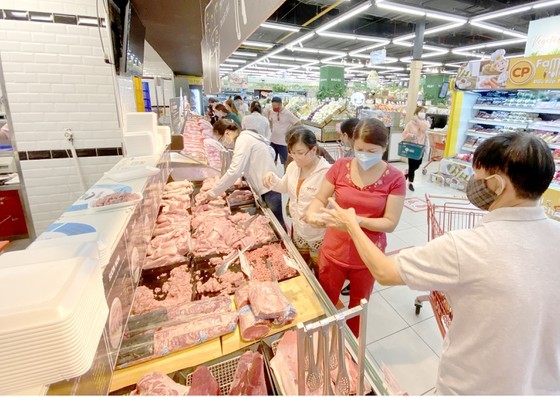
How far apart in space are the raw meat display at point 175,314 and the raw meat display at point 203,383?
0.31 metres

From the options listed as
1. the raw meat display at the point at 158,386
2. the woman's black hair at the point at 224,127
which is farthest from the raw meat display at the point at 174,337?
the woman's black hair at the point at 224,127

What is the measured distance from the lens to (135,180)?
1938mm

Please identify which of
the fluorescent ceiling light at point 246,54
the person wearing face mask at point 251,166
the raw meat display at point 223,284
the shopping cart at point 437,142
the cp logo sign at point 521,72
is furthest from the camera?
the fluorescent ceiling light at point 246,54

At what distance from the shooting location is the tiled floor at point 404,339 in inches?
88.7

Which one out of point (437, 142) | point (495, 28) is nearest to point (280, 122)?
point (437, 142)

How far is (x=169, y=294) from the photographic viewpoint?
1682 millimetres

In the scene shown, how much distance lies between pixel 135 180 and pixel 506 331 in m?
2.08

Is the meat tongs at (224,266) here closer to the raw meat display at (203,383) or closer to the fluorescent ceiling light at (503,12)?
the raw meat display at (203,383)

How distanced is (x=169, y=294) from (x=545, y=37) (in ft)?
28.3

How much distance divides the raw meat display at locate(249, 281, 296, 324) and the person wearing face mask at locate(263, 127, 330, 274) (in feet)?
3.12

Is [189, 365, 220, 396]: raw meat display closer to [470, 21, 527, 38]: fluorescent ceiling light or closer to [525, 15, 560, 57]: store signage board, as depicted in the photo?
[525, 15, 560, 57]: store signage board

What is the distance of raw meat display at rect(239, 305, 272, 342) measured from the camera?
4.59 feet

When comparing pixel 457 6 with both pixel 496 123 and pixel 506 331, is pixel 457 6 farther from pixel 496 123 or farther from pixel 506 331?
pixel 506 331

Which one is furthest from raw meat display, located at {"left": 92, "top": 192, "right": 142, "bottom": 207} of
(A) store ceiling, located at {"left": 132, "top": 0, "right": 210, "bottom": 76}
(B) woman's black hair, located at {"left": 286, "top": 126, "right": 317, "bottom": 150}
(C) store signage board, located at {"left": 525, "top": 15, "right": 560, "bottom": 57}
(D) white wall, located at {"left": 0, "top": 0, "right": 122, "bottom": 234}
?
(C) store signage board, located at {"left": 525, "top": 15, "right": 560, "bottom": 57}
